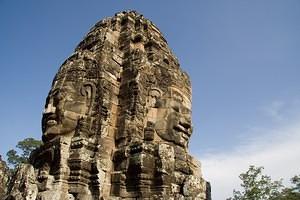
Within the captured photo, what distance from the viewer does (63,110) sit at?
23.9 ft

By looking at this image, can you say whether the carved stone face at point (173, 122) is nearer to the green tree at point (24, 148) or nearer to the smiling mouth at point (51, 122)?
the smiling mouth at point (51, 122)

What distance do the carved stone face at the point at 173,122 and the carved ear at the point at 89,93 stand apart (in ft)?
5.49

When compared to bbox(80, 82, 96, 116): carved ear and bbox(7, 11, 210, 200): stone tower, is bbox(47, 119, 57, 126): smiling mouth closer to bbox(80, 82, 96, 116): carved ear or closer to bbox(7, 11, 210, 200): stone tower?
bbox(7, 11, 210, 200): stone tower

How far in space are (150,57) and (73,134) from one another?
308 centimetres

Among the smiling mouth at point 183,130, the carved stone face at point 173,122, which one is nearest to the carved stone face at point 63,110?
the carved stone face at point 173,122

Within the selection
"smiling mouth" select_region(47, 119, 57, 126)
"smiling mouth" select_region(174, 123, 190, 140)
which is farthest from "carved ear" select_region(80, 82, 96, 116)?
"smiling mouth" select_region(174, 123, 190, 140)

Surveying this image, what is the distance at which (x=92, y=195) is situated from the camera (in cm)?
626

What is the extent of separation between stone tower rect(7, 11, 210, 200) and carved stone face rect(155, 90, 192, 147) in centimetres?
2

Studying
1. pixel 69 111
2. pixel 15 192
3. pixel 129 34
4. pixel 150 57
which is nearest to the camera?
pixel 15 192

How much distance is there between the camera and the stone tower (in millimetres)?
6254

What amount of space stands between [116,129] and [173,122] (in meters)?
1.42

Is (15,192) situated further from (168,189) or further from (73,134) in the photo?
(168,189)

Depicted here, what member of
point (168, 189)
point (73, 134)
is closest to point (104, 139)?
point (73, 134)

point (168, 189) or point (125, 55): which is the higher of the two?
point (125, 55)
